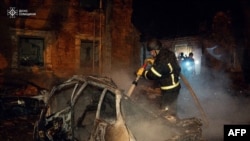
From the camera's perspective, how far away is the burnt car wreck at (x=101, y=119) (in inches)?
161

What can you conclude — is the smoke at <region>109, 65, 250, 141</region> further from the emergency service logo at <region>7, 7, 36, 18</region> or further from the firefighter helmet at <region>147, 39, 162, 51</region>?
the emergency service logo at <region>7, 7, 36, 18</region>

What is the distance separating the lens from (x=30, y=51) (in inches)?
565

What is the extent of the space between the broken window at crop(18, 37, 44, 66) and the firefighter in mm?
9484

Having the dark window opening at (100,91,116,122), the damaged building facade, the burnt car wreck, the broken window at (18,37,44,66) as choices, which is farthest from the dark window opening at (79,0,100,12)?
the dark window opening at (100,91,116,122)

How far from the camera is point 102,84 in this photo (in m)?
4.52

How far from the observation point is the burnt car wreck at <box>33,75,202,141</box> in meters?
4.09

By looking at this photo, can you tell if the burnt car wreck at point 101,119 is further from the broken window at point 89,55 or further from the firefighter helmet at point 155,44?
the broken window at point 89,55

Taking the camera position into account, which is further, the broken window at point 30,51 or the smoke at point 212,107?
the broken window at point 30,51

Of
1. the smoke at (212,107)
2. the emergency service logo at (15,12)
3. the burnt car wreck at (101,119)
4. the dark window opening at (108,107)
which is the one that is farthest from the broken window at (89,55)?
the dark window opening at (108,107)

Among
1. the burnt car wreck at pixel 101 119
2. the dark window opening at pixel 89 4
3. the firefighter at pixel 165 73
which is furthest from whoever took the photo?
the dark window opening at pixel 89 4

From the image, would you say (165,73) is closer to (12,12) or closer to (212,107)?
(212,107)

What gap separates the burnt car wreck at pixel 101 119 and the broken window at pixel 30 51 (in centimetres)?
924

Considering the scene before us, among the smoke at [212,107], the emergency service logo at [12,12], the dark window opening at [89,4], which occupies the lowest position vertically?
the smoke at [212,107]

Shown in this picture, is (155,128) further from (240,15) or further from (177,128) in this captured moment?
(240,15)
